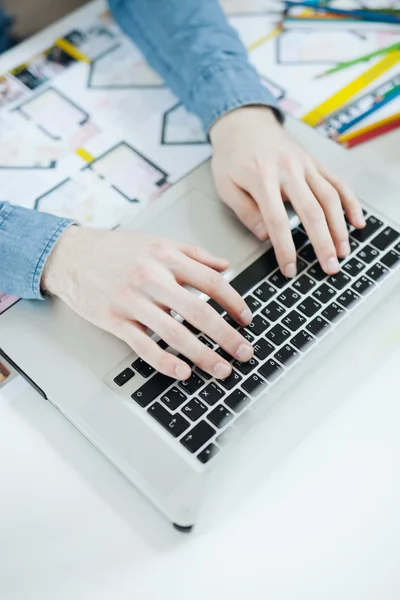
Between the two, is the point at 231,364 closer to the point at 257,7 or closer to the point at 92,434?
the point at 92,434

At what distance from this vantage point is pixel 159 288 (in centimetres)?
58

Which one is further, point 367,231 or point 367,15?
point 367,15

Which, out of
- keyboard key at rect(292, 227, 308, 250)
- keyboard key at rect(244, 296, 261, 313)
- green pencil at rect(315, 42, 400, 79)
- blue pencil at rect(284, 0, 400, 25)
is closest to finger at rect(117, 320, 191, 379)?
keyboard key at rect(244, 296, 261, 313)

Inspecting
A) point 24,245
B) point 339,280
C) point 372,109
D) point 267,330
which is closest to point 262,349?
point 267,330

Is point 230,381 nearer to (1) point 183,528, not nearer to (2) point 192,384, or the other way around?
(2) point 192,384

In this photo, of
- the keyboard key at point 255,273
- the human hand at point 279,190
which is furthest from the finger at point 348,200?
the keyboard key at point 255,273

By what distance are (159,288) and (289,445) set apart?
20 cm

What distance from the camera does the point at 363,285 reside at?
0.61 metres

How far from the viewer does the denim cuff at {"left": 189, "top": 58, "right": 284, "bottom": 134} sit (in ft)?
2.44

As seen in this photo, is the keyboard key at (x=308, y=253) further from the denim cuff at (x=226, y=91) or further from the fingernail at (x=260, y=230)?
the denim cuff at (x=226, y=91)

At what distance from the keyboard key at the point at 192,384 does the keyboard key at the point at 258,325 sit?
0.25 feet

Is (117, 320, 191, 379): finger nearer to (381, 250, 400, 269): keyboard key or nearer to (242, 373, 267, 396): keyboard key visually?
(242, 373, 267, 396): keyboard key

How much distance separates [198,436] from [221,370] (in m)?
0.07

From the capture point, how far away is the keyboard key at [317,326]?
0.58 m
